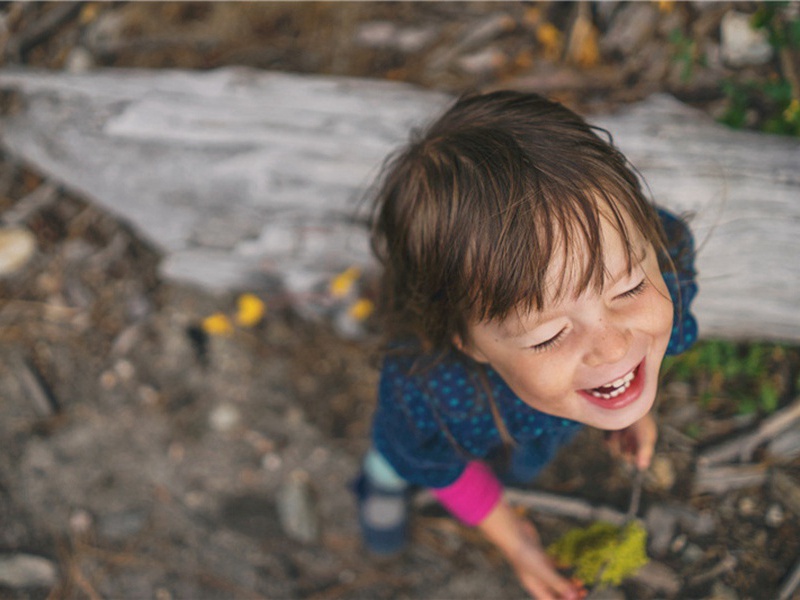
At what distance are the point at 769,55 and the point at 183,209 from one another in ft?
8.06

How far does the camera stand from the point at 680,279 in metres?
1.98

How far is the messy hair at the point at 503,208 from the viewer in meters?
1.46

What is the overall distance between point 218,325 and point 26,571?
1.23 metres

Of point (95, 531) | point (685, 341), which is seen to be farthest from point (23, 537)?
point (685, 341)

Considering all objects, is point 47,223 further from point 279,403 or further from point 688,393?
point 688,393

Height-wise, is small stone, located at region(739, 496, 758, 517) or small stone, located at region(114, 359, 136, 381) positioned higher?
small stone, located at region(114, 359, 136, 381)

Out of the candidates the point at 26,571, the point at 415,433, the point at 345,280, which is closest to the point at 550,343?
the point at 415,433

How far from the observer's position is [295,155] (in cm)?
251

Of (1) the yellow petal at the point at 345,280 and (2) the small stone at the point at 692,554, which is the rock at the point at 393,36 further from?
(2) the small stone at the point at 692,554

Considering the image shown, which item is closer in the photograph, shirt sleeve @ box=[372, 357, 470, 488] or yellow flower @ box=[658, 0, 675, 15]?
shirt sleeve @ box=[372, 357, 470, 488]

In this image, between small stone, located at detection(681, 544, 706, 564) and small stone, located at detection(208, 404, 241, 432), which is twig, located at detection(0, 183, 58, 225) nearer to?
small stone, located at detection(208, 404, 241, 432)

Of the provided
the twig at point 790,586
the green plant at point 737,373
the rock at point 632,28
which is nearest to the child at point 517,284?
the green plant at point 737,373

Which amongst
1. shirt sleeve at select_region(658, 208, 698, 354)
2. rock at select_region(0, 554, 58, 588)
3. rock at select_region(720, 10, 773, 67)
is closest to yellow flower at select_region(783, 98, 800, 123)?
rock at select_region(720, 10, 773, 67)

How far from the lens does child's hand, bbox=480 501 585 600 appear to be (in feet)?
7.19
